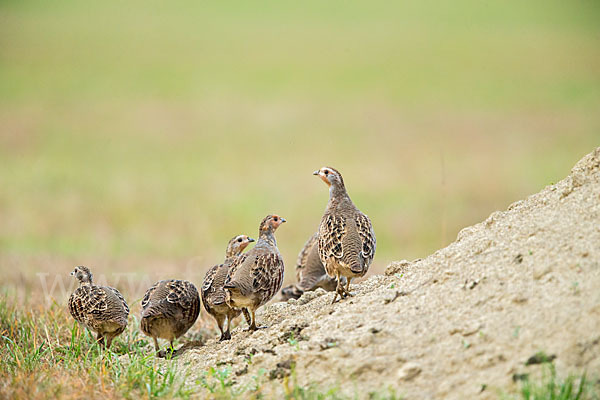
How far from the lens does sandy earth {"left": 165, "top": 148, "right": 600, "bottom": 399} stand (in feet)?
17.5

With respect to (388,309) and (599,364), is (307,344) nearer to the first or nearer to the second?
(388,309)

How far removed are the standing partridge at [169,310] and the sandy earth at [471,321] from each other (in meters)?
0.81

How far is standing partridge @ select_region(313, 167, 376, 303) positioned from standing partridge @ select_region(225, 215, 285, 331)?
534mm

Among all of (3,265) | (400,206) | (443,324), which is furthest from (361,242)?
(400,206)

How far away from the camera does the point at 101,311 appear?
8.14 metres

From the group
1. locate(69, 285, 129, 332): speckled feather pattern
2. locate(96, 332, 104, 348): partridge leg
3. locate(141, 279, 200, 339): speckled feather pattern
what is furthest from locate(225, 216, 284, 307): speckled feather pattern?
locate(96, 332, 104, 348): partridge leg

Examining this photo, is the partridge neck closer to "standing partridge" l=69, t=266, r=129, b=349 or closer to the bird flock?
the bird flock

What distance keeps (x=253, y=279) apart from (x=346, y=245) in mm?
990

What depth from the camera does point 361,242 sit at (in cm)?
787

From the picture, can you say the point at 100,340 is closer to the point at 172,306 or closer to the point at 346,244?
the point at 172,306

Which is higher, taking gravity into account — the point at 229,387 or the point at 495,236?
the point at 495,236

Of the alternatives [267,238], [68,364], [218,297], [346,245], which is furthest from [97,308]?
[346,245]

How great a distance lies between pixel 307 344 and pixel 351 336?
399 millimetres

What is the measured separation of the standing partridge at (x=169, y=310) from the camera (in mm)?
8039
